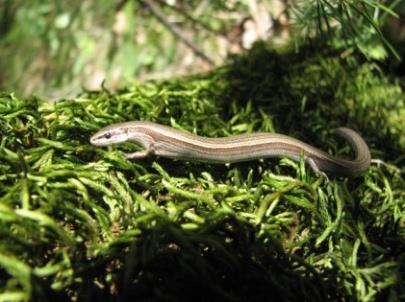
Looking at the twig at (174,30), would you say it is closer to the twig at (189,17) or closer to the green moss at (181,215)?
the twig at (189,17)

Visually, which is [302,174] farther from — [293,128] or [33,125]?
[33,125]

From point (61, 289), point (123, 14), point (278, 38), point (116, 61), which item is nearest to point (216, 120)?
point (61, 289)

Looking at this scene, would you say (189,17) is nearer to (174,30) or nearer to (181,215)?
(174,30)

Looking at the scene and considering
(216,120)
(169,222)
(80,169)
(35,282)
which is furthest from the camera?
(216,120)

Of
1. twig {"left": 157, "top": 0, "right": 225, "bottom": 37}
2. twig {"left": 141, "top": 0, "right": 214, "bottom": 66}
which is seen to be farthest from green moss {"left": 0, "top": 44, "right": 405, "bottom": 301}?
twig {"left": 157, "top": 0, "right": 225, "bottom": 37}

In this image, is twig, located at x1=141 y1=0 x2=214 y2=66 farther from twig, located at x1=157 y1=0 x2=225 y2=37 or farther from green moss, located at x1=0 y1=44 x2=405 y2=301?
green moss, located at x1=0 y1=44 x2=405 y2=301

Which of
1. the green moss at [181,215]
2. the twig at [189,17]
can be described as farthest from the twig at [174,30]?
the green moss at [181,215]

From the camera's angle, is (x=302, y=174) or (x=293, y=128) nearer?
(x=302, y=174)

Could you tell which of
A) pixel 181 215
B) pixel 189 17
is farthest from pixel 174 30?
pixel 181 215
